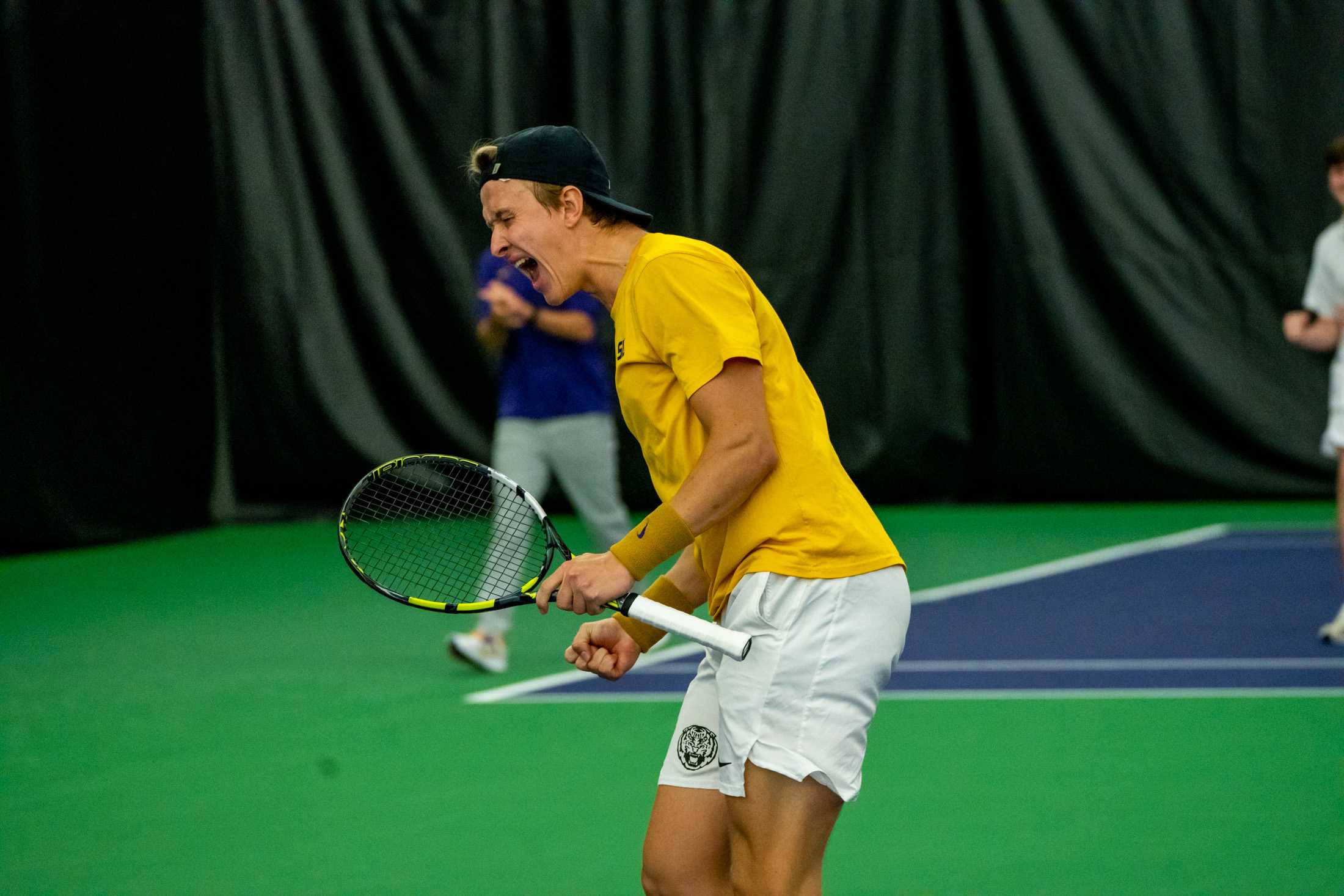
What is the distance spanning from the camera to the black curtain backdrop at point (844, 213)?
31.1 feet

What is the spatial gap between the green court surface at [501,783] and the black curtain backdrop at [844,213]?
3.88m

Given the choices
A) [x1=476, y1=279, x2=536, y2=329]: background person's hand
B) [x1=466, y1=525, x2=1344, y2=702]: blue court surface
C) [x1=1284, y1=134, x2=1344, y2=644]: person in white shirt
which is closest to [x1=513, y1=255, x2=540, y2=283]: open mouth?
[x1=466, y1=525, x2=1344, y2=702]: blue court surface

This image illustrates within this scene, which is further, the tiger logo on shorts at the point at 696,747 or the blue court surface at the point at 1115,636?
the blue court surface at the point at 1115,636

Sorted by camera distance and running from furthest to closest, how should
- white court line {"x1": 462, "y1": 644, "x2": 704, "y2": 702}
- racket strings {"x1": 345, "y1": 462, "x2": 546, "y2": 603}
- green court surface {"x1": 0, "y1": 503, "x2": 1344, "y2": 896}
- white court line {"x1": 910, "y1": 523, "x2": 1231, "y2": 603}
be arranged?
white court line {"x1": 910, "y1": 523, "x2": 1231, "y2": 603}
white court line {"x1": 462, "y1": 644, "x2": 704, "y2": 702}
green court surface {"x1": 0, "y1": 503, "x2": 1344, "y2": 896}
racket strings {"x1": 345, "y1": 462, "x2": 546, "y2": 603}

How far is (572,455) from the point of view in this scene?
17.5 feet

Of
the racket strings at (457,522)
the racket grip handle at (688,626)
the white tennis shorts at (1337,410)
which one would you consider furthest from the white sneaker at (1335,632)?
the racket grip handle at (688,626)

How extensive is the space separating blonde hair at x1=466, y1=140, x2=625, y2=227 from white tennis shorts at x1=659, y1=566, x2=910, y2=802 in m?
0.51

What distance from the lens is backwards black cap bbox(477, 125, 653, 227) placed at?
85.0 inches

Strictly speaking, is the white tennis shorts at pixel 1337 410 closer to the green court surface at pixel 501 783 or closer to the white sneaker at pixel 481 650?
the green court surface at pixel 501 783

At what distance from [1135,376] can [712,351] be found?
8.09 metres

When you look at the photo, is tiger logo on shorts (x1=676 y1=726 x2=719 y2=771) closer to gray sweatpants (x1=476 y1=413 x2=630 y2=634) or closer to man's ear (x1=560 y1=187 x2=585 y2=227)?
man's ear (x1=560 y1=187 x2=585 y2=227)

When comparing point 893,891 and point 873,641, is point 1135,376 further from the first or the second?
point 873,641

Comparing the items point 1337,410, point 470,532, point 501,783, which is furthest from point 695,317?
point 1337,410

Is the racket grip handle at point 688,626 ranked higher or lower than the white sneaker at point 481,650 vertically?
higher
